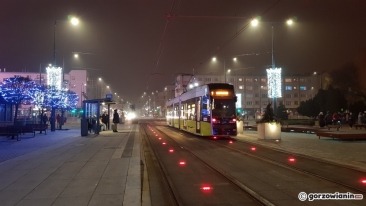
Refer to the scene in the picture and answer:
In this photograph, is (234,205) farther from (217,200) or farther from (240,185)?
(240,185)

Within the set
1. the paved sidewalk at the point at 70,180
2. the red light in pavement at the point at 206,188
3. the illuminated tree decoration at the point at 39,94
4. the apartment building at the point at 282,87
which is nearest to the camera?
the paved sidewalk at the point at 70,180

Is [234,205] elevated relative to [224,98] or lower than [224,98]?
lower

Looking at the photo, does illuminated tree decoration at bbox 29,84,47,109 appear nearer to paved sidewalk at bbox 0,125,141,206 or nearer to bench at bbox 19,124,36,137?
bench at bbox 19,124,36,137

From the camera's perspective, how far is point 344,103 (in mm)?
61781

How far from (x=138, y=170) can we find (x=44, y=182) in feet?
9.77

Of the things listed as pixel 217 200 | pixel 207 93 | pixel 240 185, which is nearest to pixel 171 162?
pixel 240 185

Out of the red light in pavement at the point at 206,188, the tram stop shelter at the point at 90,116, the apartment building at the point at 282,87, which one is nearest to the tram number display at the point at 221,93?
the tram stop shelter at the point at 90,116

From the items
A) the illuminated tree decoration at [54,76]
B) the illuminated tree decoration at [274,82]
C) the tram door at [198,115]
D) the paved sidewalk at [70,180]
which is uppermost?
the illuminated tree decoration at [54,76]

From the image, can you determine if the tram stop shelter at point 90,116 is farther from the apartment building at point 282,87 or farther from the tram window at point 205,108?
the apartment building at point 282,87

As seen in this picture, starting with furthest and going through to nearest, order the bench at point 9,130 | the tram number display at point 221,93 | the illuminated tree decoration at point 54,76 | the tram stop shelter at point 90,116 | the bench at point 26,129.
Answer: the illuminated tree decoration at point 54,76
the tram stop shelter at point 90,116
the bench at point 26,129
the tram number display at point 221,93
the bench at point 9,130

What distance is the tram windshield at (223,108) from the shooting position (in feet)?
96.2

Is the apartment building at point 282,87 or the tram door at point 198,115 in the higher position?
the apartment building at point 282,87

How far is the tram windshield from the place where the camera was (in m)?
29.3

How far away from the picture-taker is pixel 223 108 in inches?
1164
